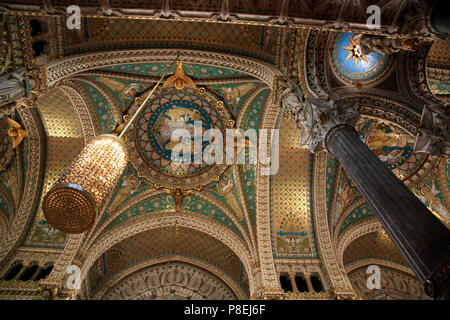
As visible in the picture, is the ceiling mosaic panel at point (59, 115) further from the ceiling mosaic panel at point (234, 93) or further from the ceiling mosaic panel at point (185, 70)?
the ceiling mosaic panel at point (234, 93)

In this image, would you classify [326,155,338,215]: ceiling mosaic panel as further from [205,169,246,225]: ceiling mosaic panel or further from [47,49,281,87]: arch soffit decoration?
[47,49,281,87]: arch soffit decoration

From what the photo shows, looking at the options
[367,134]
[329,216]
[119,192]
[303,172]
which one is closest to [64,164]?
[119,192]

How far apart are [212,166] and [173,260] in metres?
3.69

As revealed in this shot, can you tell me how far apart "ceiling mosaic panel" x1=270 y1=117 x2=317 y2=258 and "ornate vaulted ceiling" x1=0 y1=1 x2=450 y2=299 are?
3cm

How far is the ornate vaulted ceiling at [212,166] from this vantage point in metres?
6.57

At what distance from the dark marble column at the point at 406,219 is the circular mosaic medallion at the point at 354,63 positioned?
3.16 meters

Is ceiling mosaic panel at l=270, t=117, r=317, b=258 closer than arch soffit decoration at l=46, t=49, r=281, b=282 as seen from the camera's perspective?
No

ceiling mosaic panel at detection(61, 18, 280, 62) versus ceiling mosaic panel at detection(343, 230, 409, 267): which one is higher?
ceiling mosaic panel at detection(61, 18, 280, 62)

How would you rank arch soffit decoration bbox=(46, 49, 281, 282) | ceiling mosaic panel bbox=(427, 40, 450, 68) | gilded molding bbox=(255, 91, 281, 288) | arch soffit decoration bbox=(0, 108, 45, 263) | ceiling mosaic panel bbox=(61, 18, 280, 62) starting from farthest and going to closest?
arch soffit decoration bbox=(0, 108, 45, 263) → ceiling mosaic panel bbox=(427, 40, 450, 68) → gilded molding bbox=(255, 91, 281, 288) → ceiling mosaic panel bbox=(61, 18, 280, 62) → arch soffit decoration bbox=(46, 49, 281, 282)

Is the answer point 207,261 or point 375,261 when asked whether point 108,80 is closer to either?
point 207,261

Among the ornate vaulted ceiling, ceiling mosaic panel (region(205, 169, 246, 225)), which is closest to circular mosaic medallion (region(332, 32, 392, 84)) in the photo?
the ornate vaulted ceiling

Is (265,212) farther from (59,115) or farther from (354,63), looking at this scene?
(59,115)

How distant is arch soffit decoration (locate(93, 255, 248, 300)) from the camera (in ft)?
31.7
